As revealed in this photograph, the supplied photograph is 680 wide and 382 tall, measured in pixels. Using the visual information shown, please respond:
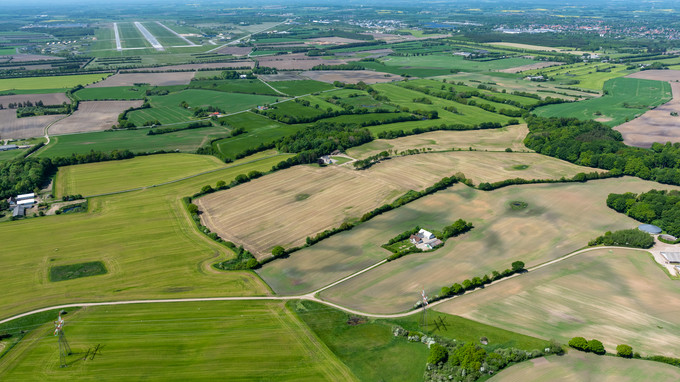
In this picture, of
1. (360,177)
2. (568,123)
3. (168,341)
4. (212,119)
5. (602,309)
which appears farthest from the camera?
(212,119)

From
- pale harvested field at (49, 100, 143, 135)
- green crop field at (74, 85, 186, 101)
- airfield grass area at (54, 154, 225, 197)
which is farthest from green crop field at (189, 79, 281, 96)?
airfield grass area at (54, 154, 225, 197)

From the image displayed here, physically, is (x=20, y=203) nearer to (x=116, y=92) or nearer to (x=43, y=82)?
(x=116, y=92)

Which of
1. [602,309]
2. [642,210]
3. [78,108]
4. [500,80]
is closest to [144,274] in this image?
[602,309]

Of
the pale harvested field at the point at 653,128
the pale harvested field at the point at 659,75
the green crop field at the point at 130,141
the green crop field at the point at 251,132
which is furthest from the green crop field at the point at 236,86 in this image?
the pale harvested field at the point at 659,75

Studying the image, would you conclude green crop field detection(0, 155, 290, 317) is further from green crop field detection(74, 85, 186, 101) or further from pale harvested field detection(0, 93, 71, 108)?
pale harvested field detection(0, 93, 71, 108)

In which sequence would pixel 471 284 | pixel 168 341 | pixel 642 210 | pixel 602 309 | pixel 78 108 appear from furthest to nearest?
pixel 78 108
pixel 642 210
pixel 471 284
pixel 602 309
pixel 168 341

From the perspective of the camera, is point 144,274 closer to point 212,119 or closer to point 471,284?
point 471,284

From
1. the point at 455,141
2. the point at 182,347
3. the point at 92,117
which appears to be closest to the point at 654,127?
the point at 455,141
